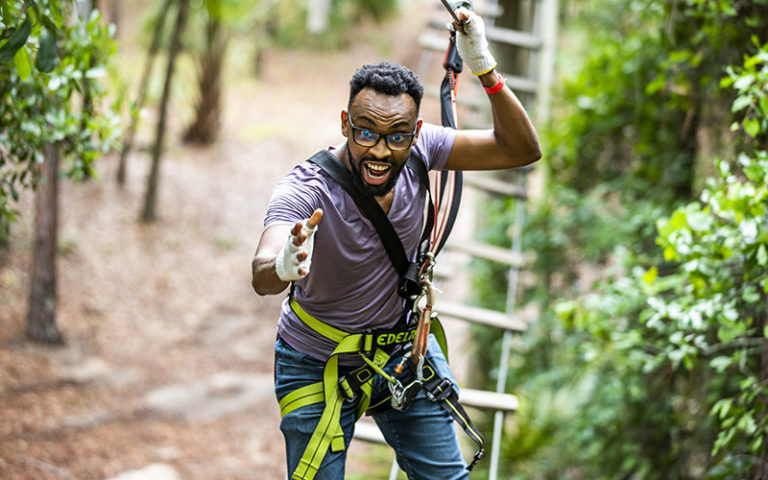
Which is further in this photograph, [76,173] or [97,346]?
[97,346]

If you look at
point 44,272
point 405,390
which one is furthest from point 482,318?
point 44,272

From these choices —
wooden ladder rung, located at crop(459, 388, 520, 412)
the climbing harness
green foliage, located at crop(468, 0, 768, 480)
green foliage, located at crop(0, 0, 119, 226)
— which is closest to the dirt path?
green foliage, located at crop(0, 0, 119, 226)

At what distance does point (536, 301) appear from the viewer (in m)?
4.98

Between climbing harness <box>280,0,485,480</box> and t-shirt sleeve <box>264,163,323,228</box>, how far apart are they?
0.05m

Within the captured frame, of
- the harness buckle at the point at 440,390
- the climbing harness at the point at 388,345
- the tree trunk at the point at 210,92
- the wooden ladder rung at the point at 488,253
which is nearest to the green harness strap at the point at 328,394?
the climbing harness at the point at 388,345

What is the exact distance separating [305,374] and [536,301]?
10.4 feet

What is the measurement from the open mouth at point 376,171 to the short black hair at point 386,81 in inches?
7.5

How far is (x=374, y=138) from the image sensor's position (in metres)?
1.90

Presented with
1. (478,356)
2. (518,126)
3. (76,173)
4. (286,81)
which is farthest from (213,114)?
(518,126)

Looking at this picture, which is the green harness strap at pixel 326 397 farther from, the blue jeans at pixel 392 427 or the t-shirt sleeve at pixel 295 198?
the t-shirt sleeve at pixel 295 198

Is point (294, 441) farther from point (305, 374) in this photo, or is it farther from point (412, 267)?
point (412, 267)

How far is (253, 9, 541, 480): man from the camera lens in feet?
6.25

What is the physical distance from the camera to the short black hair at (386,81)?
190 centimetres

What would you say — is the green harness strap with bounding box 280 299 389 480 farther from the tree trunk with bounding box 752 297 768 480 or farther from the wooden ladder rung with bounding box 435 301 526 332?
the wooden ladder rung with bounding box 435 301 526 332
